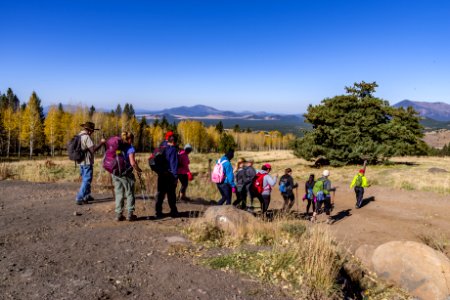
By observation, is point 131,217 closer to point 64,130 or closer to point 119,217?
point 119,217

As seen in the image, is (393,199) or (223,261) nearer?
(223,261)

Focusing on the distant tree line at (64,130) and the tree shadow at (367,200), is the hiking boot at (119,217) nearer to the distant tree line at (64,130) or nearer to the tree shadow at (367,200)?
the tree shadow at (367,200)

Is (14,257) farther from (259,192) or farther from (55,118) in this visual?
(55,118)

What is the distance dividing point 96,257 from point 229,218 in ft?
9.35

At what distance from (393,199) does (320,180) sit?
6.62m

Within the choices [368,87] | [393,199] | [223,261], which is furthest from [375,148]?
[223,261]

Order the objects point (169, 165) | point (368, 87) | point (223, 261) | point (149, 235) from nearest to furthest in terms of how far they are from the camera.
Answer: point (223, 261) < point (149, 235) < point (169, 165) < point (368, 87)

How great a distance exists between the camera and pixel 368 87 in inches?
1179

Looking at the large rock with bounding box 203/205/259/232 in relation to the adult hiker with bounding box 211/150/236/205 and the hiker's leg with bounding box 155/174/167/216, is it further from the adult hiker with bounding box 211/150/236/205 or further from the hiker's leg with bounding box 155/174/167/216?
the adult hiker with bounding box 211/150/236/205

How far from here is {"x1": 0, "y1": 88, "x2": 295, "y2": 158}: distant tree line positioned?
60.8 meters

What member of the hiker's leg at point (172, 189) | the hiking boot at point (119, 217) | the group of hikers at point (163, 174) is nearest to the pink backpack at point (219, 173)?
the group of hikers at point (163, 174)

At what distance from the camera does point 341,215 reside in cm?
1368

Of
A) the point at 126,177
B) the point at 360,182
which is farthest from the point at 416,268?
the point at 360,182

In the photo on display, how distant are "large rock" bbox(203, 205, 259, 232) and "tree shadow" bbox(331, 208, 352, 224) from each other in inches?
247
